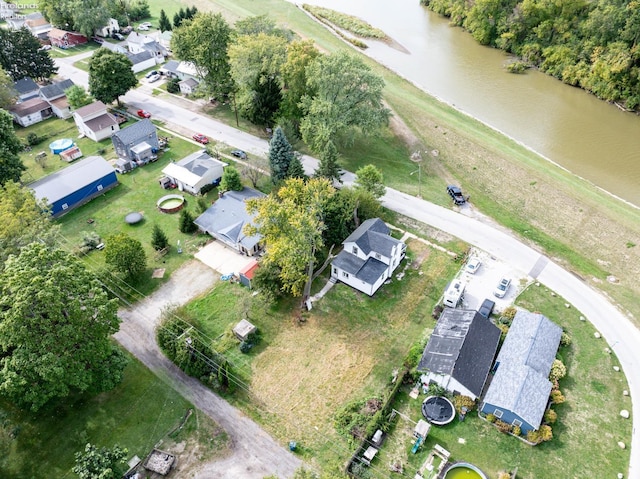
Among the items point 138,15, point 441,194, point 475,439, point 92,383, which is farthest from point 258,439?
point 138,15

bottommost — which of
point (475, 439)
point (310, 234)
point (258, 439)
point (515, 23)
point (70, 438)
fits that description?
point (70, 438)

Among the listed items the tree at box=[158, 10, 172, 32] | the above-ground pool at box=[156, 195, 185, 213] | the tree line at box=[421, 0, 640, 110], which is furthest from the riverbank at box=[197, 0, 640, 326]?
the tree at box=[158, 10, 172, 32]

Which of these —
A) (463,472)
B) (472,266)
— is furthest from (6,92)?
(463,472)

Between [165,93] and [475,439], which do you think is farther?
[165,93]

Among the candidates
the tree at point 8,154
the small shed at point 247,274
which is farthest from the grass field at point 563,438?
the tree at point 8,154

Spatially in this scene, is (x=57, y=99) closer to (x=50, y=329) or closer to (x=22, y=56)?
(x=22, y=56)

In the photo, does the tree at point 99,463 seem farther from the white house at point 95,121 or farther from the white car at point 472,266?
the white house at point 95,121

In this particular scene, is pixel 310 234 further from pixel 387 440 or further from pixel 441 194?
pixel 441 194
